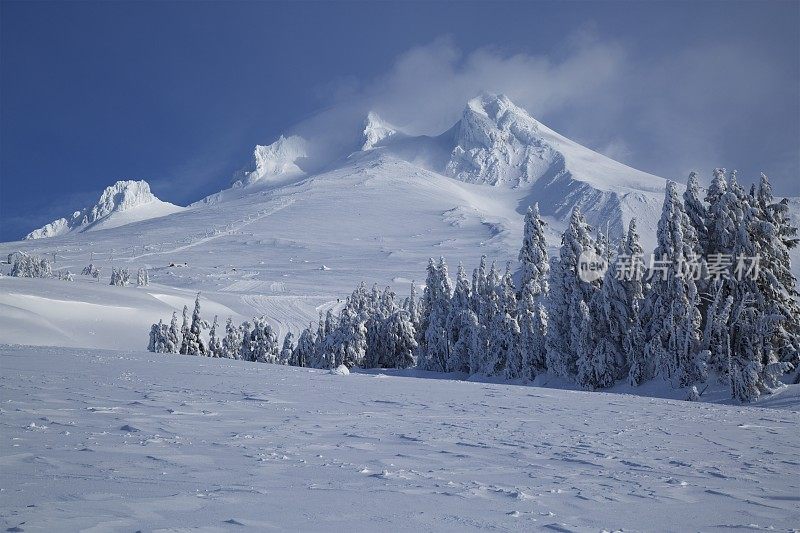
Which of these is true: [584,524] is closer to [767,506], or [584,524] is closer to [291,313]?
[767,506]

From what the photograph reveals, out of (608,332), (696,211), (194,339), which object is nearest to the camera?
(696,211)

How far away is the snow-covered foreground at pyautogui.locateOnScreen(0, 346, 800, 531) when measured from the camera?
5617 mm

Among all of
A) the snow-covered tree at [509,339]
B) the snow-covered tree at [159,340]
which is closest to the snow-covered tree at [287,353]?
the snow-covered tree at [159,340]

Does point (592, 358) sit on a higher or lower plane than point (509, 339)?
lower

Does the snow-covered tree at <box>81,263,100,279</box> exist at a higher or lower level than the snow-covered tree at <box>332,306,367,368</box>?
higher

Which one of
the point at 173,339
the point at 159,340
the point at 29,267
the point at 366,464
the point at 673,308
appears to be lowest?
the point at 366,464

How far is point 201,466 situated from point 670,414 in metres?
13.3

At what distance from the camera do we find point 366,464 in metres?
7.81

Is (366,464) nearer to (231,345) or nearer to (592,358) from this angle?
(592,358)

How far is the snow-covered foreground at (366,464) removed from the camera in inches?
221

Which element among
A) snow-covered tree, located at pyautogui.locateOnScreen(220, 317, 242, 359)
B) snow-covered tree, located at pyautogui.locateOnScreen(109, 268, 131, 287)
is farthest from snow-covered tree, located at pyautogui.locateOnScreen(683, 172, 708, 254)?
snow-covered tree, located at pyautogui.locateOnScreen(109, 268, 131, 287)

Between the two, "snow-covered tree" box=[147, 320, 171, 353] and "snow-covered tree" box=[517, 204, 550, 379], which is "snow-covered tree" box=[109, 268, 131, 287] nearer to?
"snow-covered tree" box=[147, 320, 171, 353]

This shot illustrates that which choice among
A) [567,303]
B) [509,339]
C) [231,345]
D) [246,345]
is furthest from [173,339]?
[567,303]

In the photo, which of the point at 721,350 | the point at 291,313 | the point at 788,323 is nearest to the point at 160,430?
the point at 721,350
